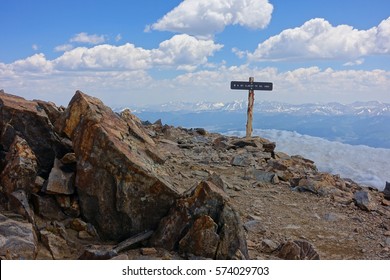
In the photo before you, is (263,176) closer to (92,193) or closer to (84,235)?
(92,193)

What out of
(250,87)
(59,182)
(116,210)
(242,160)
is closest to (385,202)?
(242,160)

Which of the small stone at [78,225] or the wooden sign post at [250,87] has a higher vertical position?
the wooden sign post at [250,87]

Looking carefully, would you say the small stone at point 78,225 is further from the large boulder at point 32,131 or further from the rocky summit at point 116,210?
the large boulder at point 32,131

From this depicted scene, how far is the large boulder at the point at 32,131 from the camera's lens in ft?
36.9

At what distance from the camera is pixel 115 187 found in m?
9.88

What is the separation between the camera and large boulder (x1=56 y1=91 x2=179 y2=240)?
32.1ft

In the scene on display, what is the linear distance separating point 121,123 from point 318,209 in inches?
329

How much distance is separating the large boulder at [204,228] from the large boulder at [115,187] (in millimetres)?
529

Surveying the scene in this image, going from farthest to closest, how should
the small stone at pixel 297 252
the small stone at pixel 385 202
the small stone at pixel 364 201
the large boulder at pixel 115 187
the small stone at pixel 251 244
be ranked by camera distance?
the small stone at pixel 385 202
the small stone at pixel 364 201
the small stone at pixel 251 244
the large boulder at pixel 115 187
the small stone at pixel 297 252

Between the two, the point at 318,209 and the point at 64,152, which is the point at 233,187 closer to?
the point at 318,209

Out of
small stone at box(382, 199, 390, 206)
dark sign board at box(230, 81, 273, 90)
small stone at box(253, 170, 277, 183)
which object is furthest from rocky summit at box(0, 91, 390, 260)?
dark sign board at box(230, 81, 273, 90)

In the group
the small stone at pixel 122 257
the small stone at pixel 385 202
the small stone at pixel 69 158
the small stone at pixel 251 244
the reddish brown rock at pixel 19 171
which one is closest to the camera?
the small stone at pixel 122 257

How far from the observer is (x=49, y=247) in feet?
28.4

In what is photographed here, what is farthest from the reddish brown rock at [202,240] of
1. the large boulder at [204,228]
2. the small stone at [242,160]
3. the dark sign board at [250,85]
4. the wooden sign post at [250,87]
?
the dark sign board at [250,85]
